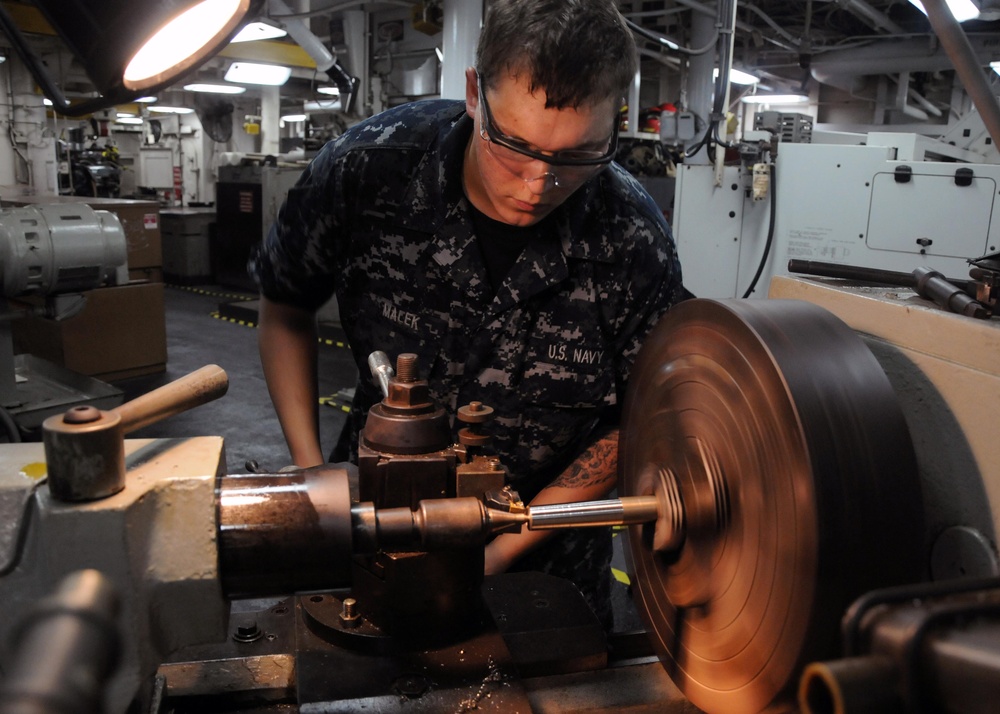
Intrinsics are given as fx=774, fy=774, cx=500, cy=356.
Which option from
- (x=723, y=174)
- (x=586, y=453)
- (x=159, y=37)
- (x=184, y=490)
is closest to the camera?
(x=184, y=490)

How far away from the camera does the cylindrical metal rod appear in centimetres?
68

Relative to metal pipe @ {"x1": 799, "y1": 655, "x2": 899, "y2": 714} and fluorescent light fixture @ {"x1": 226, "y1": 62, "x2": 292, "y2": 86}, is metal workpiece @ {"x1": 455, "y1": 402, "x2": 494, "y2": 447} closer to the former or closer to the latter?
metal pipe @ {"x1": 799, "y1": 655, "x2": 899, "y2": 714}

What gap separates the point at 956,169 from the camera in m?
2.92

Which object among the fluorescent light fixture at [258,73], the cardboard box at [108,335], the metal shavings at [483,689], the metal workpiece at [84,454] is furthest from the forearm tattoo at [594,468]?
the fluorescent light fixture at [258,73]

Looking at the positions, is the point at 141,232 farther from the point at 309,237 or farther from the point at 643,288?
the point at 643,288

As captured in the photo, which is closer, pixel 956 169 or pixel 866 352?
pixel 866 352

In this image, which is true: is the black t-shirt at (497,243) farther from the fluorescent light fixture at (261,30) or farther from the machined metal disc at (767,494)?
the fluorescent light fixture at (261,30)

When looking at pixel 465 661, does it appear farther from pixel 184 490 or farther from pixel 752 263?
pixel 752 263

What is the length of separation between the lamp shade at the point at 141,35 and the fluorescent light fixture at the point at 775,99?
812cm

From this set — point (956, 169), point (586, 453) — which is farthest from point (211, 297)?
point (586, 453)

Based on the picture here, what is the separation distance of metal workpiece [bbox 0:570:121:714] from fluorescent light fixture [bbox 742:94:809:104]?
8.86 meters

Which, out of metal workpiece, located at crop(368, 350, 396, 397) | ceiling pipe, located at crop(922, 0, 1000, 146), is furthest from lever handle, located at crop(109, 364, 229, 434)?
ceiling pipe, located at crop(922, 0, 1000, 146)

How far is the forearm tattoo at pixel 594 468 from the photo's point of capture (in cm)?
123

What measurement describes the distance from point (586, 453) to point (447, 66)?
2073mm
